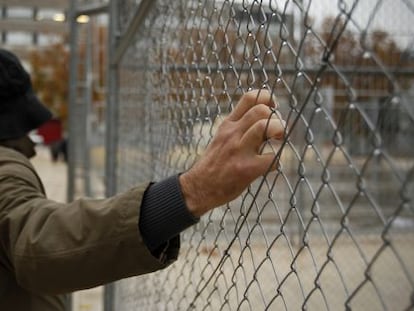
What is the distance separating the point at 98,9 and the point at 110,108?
1.25 metres

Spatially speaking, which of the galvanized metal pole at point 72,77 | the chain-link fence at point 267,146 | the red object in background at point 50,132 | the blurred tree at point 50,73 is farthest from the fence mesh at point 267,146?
the blurred tree at point 50,73

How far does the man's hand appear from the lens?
1.24 metres

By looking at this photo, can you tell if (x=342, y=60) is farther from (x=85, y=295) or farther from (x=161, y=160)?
(x=161, y=160)

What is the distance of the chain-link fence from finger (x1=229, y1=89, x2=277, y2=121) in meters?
0.04

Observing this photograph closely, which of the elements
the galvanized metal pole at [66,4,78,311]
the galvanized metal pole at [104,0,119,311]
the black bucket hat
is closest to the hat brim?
the black bucket hat

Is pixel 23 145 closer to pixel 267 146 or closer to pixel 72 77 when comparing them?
pixel 267 146

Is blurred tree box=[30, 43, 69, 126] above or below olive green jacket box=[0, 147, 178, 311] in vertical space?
below

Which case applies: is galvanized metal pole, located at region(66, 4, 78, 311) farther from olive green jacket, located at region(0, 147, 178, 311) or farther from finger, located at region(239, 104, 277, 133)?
finger, located at region(239, 104, 277, 133)

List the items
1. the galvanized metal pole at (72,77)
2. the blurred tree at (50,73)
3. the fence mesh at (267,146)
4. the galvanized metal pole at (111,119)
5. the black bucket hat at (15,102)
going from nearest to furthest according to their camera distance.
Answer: the fence mesh at (267,146) < the black bucket hat at (15,102) < the galvanized metal pole at (111,119) < the galvanized metal pole at (72,77) < the blurred tree at (50,73)

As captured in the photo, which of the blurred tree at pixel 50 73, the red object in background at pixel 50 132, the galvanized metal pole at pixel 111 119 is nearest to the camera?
the galvanized metal pole at pixel 111 119

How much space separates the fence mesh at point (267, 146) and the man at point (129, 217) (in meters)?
0.07

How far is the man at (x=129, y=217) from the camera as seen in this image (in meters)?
1.27

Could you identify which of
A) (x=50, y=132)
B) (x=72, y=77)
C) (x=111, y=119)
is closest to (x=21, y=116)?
(x=111, y=119)

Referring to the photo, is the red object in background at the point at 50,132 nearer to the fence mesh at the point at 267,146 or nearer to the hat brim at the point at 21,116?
the fence mesh at the point at 267,146
